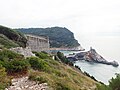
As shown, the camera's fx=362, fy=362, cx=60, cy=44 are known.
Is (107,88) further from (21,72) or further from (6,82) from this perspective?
(21,72)

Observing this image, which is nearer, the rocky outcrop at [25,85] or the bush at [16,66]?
the rocky outcrop at [25,85]

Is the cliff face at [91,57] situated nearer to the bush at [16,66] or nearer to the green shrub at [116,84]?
the bush at [16,66]

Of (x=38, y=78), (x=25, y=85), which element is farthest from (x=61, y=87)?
(x=25, y=85)

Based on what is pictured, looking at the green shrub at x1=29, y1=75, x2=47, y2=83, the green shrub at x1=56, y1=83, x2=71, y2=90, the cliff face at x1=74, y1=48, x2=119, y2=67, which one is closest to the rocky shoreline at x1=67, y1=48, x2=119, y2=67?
the cliff face at x1=74, y1=48, x2=119, y2=67

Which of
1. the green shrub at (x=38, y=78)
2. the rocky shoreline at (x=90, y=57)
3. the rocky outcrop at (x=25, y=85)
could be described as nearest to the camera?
the rocky outcrop at (x=25, y=85)

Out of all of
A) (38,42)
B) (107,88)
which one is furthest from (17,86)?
(38,42)

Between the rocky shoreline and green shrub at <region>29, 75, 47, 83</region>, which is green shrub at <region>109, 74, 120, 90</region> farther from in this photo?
the rocky shoreline

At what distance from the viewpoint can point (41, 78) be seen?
15234 mm

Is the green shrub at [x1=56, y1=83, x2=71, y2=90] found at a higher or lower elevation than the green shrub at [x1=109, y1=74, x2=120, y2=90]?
lower

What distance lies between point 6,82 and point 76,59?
131 m

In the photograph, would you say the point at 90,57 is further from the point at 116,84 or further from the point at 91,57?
the point at 116,84

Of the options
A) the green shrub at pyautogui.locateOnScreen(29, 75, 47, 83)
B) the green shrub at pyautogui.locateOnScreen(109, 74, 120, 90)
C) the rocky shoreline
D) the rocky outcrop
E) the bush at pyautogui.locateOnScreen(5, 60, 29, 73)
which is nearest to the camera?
the green shrub at pyautogui.locateOnScreen(109, 74, 120, 90)

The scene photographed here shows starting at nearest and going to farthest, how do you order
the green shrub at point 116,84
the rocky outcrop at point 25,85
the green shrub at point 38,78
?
the green shrub at point 116,84, the rocky outcrop at point 25,85, the green shrub at point 38,78

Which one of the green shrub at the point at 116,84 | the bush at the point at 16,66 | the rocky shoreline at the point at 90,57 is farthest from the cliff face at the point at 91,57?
the green shrub at the point at 116,84
